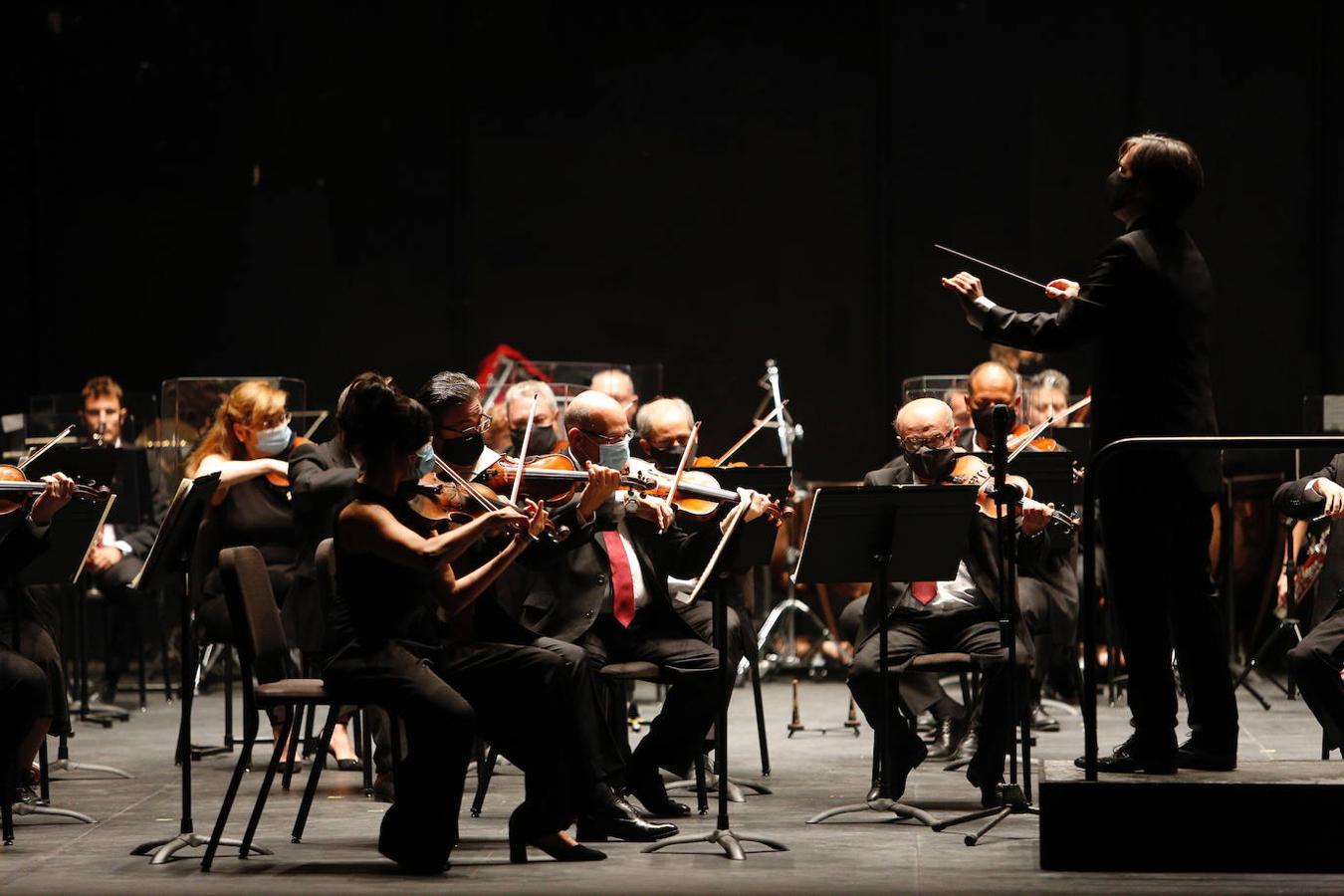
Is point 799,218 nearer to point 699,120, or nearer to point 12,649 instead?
point 699,120

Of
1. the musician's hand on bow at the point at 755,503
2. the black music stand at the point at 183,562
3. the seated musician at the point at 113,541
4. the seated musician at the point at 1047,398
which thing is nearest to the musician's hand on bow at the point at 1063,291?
the musician's hand on bow at the point at 755,503

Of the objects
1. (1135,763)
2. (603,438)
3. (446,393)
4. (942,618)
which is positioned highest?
(446,393)

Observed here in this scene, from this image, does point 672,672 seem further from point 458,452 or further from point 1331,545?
point 1331,545

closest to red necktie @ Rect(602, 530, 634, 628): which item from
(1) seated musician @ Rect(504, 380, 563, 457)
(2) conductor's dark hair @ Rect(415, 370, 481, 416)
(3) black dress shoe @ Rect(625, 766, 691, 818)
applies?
(3) black dress shoe @ Rect(625, 766, 691, 818)

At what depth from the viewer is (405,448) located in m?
4.45

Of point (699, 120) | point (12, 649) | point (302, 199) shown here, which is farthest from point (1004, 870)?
point (302, 199)

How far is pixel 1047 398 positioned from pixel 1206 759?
3184 mm

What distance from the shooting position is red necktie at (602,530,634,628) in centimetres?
545

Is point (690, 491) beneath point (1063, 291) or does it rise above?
beneath

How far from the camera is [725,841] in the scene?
15.3ft

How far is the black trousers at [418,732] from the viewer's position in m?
4.36

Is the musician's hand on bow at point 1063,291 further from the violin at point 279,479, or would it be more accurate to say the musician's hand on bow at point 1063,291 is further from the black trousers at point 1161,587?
the violin at point 279,479

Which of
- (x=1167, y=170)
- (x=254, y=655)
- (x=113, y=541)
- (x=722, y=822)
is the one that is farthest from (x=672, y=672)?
(x=113, y=541)

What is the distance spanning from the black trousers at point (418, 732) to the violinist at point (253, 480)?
1.99 metres
